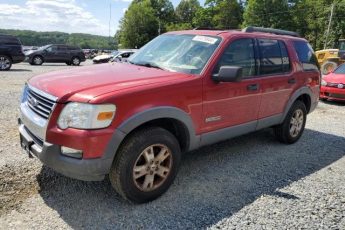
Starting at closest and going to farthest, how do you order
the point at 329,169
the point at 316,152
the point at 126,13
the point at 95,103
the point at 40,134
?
the point at 95,103, the point at 40,134, the point at 329,169, the point at 316,152, the point at 126,13

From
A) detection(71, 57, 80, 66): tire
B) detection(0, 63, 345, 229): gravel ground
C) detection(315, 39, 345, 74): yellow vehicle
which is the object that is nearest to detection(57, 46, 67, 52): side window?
detection(71, 57, 80, 66): tire

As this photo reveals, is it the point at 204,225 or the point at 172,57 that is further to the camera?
the point at 172,57

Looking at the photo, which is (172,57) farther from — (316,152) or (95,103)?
(316,152)

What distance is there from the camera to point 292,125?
19.6ft

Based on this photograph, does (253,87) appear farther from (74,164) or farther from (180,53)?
(74,164)

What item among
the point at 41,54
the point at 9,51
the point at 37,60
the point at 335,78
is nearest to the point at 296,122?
the point at 335,78

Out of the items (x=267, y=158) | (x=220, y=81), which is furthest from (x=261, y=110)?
(x=220, y=81)

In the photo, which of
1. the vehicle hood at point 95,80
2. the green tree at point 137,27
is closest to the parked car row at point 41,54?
the vehicle hood at point 95,80

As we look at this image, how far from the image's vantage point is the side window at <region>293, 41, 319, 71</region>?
5.90m

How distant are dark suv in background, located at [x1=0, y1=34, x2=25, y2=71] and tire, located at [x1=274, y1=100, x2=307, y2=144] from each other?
15.0m

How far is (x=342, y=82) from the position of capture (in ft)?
34.4

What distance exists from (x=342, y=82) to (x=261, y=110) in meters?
6.65

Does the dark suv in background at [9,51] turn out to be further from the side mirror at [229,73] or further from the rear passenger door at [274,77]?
the side mirror at [229,73]

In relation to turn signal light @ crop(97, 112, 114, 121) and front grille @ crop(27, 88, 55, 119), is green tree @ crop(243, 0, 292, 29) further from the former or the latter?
turn signal light @ crop(97, 112, 114, 121)
